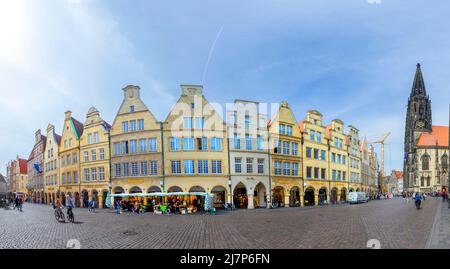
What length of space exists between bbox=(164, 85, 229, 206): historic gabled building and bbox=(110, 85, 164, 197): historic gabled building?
0.19 meters

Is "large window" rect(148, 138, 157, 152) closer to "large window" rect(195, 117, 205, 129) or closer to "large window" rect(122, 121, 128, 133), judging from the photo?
"large window" rect(122, 121, 128, 133)

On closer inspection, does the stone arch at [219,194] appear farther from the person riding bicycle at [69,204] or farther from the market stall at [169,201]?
the person riding bicycle at [69,204]

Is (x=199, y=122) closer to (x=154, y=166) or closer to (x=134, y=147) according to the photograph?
(x=134, y=147)

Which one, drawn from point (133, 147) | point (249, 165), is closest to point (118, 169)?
point (133, 147)

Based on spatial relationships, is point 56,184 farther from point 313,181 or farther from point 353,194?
point 353,194

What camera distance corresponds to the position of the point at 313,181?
430cm

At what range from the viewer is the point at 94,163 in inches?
158

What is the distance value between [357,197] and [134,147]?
383 cm

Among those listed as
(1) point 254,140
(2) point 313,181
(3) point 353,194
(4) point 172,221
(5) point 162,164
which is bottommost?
(4) point 172,221

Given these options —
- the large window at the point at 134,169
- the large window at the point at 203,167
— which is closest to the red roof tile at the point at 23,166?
the large window at the point at 134,169
